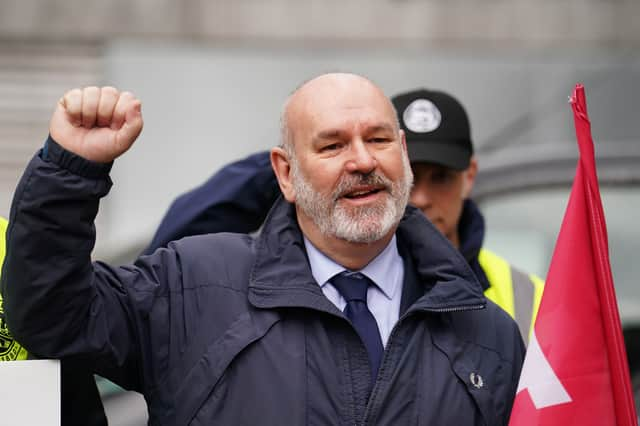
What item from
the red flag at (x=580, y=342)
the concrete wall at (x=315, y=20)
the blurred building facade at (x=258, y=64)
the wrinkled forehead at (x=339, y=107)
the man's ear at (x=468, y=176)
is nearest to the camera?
the red flag at (x=580, y=342)

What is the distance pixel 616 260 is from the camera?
6.79 meters

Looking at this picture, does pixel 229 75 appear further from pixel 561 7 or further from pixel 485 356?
pixel 485 356

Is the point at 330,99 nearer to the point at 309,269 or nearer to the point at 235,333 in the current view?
the point at 309,269

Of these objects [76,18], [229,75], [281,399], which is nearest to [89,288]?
[281,399]

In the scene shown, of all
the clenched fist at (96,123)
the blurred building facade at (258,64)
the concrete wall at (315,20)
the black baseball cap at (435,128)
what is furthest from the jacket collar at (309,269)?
the concrete wall at (315,20)

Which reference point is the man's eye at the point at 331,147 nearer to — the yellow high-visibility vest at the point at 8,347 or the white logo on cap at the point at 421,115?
the yellow high-visibility vest at the point at 8,347

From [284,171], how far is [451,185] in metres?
1.05

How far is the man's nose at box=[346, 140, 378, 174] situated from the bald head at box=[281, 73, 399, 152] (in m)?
0.10

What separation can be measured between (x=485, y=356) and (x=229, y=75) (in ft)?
21.1

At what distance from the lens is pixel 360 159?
116 inches

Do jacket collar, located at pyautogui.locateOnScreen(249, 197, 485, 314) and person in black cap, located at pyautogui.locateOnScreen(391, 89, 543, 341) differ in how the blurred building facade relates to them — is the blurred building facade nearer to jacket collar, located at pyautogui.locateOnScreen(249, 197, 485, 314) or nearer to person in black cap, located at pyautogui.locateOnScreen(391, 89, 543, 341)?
person in black cap, located at pyautogui.locateOnScreen(391, 89, 543, 341)

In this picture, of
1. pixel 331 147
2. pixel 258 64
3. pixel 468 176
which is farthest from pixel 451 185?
pixel 258 64

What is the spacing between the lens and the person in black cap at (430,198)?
3.84 meters

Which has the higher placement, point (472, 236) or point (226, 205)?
point (226, 205)
